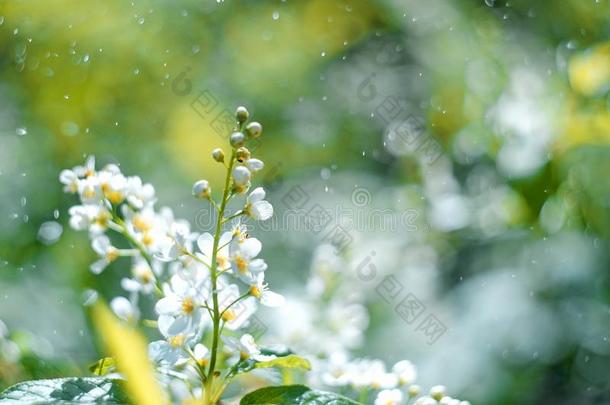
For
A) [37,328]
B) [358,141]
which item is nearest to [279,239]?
[358,141]

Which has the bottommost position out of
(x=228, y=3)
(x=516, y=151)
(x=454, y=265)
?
(x=454, y=265)

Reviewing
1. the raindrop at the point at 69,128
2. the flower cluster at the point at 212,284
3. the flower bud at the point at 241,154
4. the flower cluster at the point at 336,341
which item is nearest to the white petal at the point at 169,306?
the flower cluster at the point at 212,284

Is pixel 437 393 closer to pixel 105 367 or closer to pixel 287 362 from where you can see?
pixel 287 362

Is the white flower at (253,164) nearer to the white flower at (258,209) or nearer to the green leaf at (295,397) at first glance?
the white flower at (258,209)

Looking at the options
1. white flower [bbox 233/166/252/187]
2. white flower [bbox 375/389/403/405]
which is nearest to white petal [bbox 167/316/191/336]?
white flower [bbox 233/166/252/187]

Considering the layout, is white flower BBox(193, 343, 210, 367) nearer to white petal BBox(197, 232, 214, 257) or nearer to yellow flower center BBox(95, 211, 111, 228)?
white petal BBox(197, 232, 214, 257)

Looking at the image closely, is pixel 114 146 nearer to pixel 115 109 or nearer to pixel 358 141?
pixel 115 109

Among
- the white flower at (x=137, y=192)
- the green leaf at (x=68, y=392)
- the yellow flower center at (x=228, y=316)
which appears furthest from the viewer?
the white flower at (x=137, y=192)

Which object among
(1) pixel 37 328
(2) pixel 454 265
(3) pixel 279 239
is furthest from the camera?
(3) pixel 279 239
